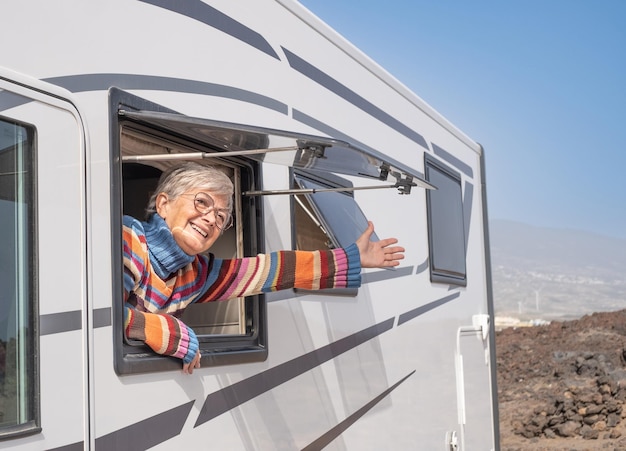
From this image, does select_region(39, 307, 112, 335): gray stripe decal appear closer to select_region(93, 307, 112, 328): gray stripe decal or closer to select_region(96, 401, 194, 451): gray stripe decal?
select_region(93, 307, 112, 328): gray stripe decal

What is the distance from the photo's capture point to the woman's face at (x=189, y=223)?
2.95 metres

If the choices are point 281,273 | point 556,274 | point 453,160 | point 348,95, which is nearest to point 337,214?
point 348,95

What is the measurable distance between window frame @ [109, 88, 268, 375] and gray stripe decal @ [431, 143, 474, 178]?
8.17ft

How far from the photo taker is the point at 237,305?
3.42 m

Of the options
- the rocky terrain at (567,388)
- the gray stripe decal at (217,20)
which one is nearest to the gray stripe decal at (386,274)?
the gray stripe decal at (217,20)

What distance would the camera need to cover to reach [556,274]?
140750 mm

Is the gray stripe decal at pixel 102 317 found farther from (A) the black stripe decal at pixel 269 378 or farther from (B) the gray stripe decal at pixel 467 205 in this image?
(B) the gray stripe decal at pixel 467 205

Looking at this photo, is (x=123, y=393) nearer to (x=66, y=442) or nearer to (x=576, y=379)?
(x=66, y=442)

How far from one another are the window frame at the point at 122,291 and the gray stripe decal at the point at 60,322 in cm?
17

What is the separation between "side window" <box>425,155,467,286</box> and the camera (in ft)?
17.6

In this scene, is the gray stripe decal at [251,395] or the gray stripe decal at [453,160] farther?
the gray stripe decal at [453,160]

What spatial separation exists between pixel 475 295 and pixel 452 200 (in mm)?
785

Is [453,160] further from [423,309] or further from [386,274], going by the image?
[386,274]

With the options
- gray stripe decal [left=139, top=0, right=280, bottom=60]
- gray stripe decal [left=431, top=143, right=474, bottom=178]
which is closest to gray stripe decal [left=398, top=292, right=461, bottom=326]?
gray stripe decal [left=431, top=143, right=474, bottom=178]
